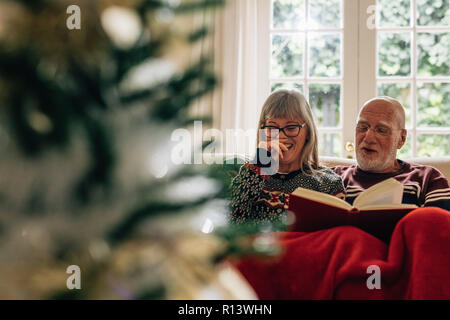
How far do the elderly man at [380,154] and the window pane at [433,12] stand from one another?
1391mm

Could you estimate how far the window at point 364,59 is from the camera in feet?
10.4

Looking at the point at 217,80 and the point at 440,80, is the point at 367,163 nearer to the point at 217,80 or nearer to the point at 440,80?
the point at 440,80

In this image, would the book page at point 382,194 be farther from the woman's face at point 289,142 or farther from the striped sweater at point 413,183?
the woman's face at point 289,142

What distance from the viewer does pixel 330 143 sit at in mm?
3225

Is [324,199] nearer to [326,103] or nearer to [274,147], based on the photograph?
[274,147]

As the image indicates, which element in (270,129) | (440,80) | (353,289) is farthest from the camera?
(440,80)

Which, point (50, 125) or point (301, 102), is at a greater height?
point (301, 102)

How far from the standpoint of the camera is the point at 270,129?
6.49 feet

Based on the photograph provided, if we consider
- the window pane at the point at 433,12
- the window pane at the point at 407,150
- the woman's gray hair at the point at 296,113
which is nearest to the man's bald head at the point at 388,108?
the woman's gray hair at the point at 296,113

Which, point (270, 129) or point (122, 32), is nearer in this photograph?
point (122, 32)

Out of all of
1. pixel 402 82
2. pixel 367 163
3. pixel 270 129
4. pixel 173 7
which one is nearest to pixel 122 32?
pixel 173 7

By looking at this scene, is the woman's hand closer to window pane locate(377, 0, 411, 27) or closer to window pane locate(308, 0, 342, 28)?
window pane locate(308, 0, 342, 28)

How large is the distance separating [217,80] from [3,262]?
17 centimetres

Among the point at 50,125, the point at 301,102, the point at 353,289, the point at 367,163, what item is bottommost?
the point at 353,289
